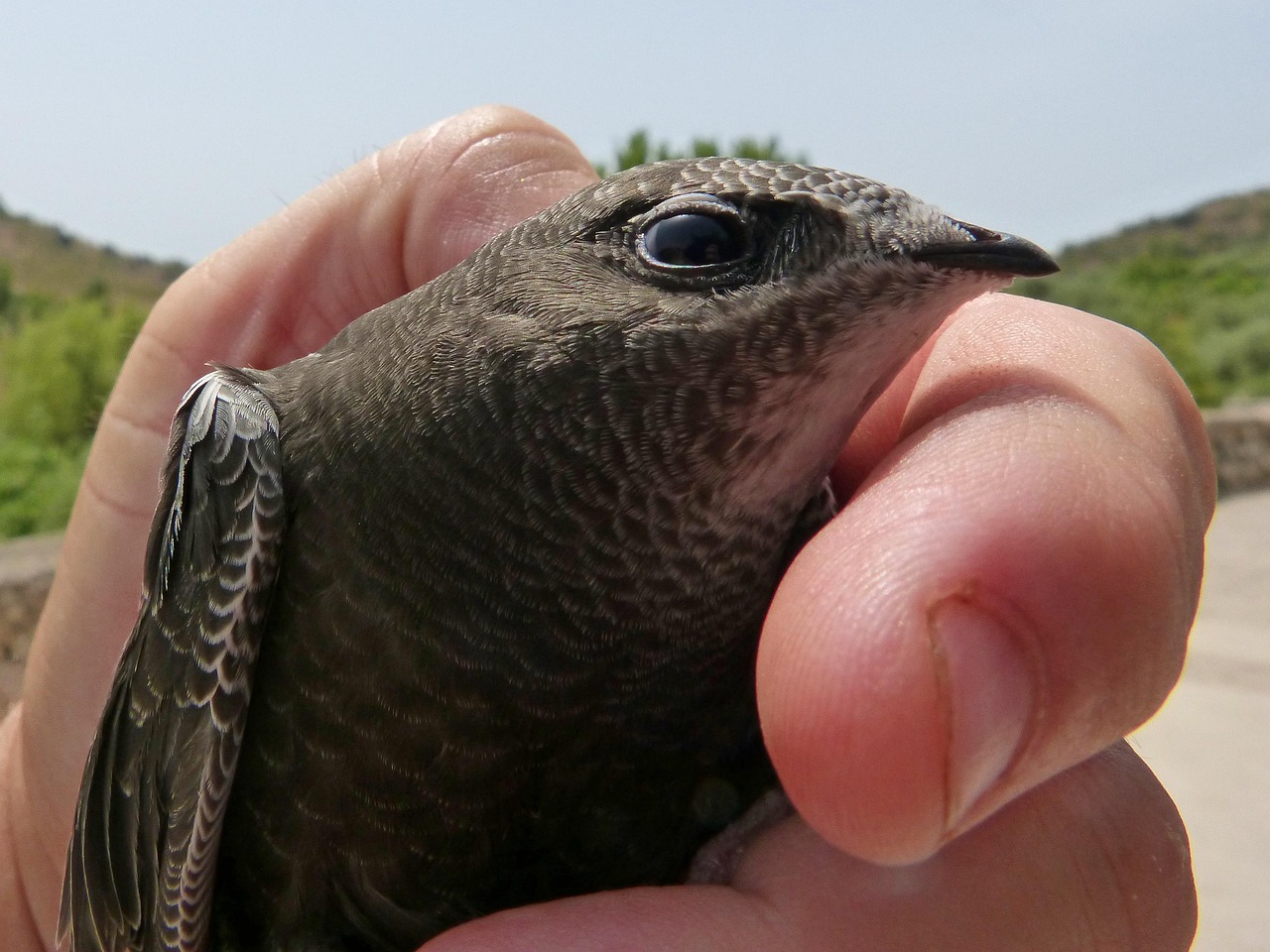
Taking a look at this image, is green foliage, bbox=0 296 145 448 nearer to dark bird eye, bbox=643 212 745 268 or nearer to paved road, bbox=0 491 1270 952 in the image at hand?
paved road, bbox=0 491 1270 952

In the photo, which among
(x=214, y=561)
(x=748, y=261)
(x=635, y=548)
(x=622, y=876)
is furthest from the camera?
(x=622, y=876)

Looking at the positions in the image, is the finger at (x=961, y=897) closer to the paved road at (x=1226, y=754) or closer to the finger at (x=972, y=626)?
the finger at (x=972, y=626)

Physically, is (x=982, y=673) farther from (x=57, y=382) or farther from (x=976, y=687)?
(x=57, y=382)

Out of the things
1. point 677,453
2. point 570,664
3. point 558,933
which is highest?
point 677,453

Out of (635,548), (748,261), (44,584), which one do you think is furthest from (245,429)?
(44,584)

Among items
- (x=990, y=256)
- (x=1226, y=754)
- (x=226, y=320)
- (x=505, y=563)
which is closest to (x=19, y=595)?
(x=226, y=320)

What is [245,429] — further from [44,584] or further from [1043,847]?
[44,584]
